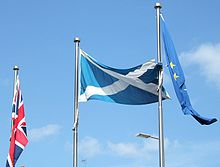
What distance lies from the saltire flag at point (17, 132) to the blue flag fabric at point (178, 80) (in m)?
7.94

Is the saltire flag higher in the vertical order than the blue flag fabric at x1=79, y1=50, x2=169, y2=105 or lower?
lower

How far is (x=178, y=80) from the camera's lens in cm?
2194

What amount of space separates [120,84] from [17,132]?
5924mm

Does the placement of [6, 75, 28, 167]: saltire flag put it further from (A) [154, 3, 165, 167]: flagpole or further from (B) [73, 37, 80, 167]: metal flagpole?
(A) [154, 3, 165, 167]: flagpole

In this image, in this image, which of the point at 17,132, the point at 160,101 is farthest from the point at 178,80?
the point at 17,132

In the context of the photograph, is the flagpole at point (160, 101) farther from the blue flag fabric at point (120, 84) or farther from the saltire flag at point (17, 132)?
the saltire flag at point (17, 132)

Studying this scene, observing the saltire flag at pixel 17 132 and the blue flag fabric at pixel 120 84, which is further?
the saltire flag at pixel 17 132

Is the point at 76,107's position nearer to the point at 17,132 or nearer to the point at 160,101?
the point at 160,101

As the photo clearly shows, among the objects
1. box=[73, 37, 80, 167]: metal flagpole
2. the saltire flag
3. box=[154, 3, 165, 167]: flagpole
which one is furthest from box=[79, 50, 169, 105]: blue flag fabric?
the saltire flag

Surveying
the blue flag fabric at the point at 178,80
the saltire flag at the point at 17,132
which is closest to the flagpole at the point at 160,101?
the blue flag fabric at the point at 178,80

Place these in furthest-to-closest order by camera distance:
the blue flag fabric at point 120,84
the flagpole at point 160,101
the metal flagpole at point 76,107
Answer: the blue flag fabric at point 120,84
the metal flagpole at point 76,107
the flagpole at point 160,101

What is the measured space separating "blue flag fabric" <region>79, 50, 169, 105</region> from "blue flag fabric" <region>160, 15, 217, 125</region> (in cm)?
74

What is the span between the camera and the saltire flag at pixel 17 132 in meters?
25.6

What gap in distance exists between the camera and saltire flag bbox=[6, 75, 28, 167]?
2559 centimetres
